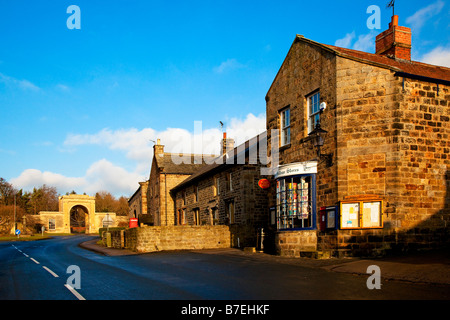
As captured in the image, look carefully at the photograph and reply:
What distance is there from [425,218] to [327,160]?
405 centimetres

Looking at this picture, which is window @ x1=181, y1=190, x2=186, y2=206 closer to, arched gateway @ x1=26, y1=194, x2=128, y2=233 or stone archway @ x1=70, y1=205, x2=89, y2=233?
arched gateway @ x1=26, y1=194, x2=128, y2=233

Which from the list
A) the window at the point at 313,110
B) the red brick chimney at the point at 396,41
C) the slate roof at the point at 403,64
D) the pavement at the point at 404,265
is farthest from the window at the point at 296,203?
the red brick chimney at the point at 396,41

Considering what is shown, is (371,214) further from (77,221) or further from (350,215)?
(77,221)

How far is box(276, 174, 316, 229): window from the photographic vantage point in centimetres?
1664

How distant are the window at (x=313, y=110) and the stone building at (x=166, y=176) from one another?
24740 mm

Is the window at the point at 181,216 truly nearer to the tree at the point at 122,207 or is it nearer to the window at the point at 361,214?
the window at the point at 361,214

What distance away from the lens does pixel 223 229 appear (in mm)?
25000

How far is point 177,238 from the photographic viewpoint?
2398 centimetres

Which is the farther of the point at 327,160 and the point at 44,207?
the point at 44,207

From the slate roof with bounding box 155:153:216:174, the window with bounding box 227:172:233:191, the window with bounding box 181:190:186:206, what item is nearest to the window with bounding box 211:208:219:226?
the window with bounding box 227:172:233:191

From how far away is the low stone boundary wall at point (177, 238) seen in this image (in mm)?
23625

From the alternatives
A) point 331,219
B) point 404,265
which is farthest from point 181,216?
point 404,265
